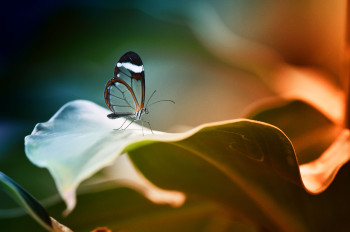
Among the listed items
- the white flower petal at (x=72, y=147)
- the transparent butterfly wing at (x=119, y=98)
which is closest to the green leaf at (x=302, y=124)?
the transparent butterfly wing at (x=119, y=98)

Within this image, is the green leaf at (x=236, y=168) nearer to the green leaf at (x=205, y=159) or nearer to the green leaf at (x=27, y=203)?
the green leaf at (x=205, y=159)

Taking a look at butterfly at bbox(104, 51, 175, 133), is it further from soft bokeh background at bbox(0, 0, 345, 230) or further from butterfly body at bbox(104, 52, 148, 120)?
soft bokeh background at bbox(0, 0, 345, 230)

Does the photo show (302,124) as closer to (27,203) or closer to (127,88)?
(127,88)

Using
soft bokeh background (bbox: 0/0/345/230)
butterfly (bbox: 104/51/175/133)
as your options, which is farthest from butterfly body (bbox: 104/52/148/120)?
soft bokeh background (bbox: 0/0/345/230)

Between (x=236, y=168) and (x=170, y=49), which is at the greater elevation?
(x=170, y=49)

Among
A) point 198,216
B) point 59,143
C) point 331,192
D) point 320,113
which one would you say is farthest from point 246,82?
point 59,143

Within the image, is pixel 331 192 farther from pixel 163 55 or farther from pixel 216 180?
pixel 163 55

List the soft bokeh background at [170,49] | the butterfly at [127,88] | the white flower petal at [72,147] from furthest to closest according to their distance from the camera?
the soft bokeh background at [170,49]
the butterfly at [127,88]
the white flower petal at [72,147]

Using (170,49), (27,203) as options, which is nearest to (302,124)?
(170,49)
